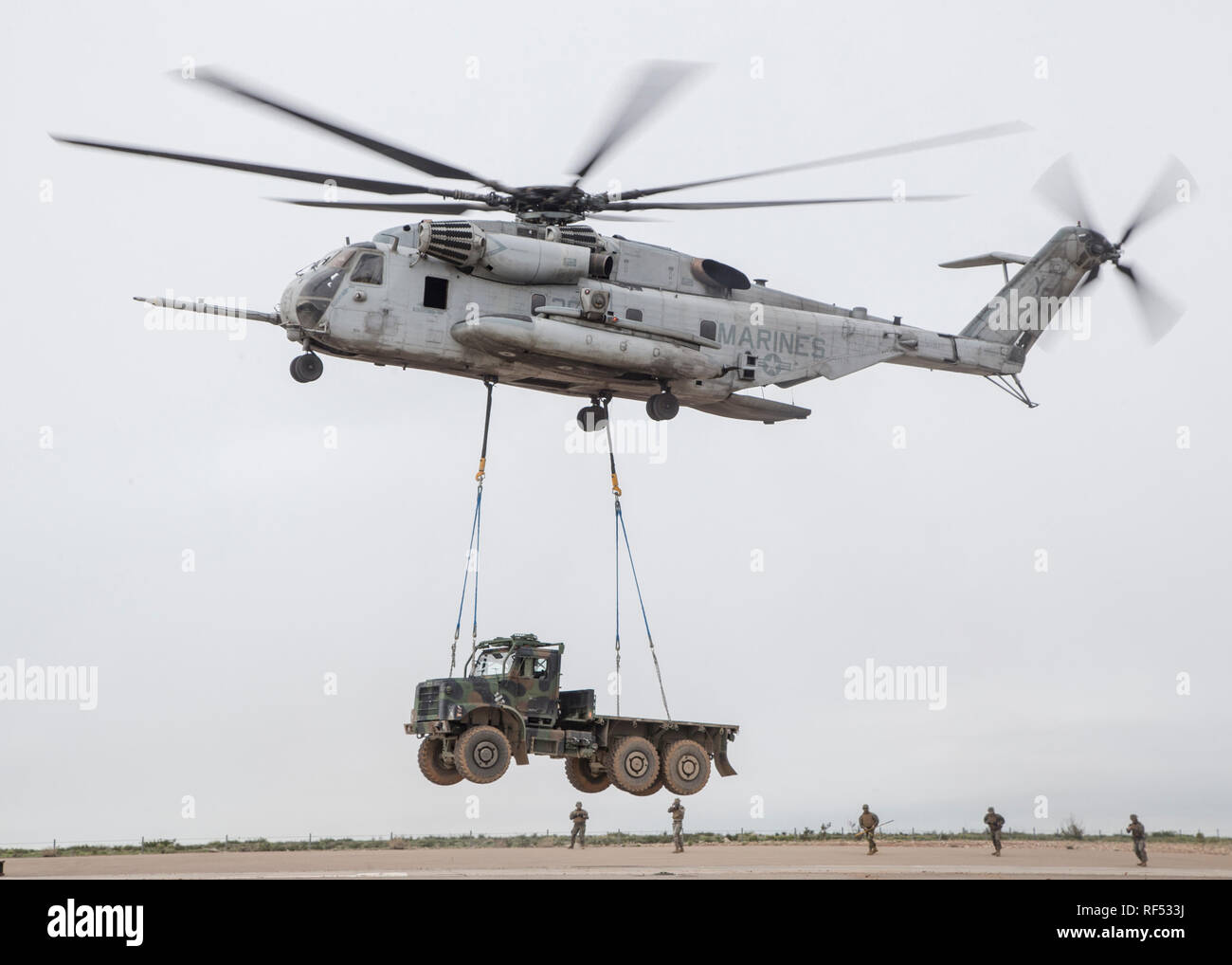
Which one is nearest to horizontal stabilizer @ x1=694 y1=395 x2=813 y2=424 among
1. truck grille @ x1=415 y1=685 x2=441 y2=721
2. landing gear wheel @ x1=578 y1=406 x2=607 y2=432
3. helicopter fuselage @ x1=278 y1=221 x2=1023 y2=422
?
helicopter fuselage @ x1=278 y1=221 x2=1023 y2=422

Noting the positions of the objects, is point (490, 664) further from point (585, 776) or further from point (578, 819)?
point (578, 819)

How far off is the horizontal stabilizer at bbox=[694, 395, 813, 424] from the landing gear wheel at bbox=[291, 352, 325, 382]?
704 cm

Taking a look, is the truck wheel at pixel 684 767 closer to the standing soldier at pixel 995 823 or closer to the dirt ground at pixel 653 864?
the dirt ground at pixel 653 864

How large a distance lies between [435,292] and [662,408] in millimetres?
4500

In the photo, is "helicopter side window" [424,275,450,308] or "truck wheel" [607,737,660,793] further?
"helicopter side window" [424,275,450,308]

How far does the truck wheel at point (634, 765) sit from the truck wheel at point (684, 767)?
22 cm

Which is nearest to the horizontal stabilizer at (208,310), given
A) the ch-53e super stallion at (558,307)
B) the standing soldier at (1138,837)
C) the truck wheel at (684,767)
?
the ch-53e super stallion at (558,307)

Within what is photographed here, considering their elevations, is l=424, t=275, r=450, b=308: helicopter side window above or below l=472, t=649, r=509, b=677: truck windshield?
above

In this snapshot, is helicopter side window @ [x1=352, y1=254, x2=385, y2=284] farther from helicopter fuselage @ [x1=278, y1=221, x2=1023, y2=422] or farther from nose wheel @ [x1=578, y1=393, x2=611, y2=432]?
nose wheel @ [x1=578, y1=393, x2=611, y2=432]

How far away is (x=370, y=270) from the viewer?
79.8 ft

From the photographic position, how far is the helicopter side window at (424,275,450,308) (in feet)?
80.7
